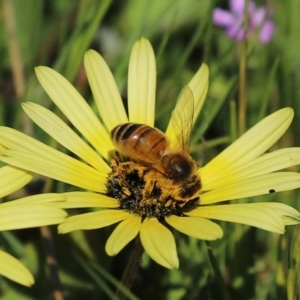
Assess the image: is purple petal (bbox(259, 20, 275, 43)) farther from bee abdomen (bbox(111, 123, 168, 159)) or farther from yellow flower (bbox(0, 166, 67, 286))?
yellow flower (bbox(0, 166, 67, 286))

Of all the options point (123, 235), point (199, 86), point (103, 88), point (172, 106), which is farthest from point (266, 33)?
point (123, 235)

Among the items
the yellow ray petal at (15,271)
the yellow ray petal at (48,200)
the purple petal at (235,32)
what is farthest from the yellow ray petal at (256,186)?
the purple petal at (235,32)

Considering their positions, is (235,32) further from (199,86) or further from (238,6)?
(199,86)

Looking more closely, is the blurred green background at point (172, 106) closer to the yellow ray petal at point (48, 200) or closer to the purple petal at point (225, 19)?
the purple petal at point (225, 19)

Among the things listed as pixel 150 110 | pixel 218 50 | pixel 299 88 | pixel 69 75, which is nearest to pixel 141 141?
pixel 150 110

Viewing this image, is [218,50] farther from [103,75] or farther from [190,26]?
[103,75]

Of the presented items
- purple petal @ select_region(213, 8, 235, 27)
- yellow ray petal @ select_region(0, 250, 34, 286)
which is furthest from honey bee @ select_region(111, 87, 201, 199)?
purple petal @ select_region(213, 8, 235, 27)
